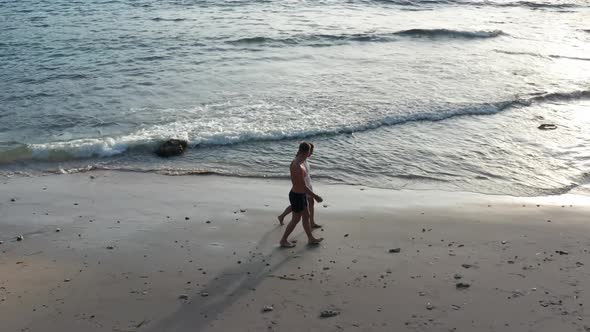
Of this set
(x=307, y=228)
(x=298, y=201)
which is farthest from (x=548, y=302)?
(x=298, y=201)

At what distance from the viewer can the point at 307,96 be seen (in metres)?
16.4

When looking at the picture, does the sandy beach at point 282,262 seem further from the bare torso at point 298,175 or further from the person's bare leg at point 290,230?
the bare torso at point 298,175

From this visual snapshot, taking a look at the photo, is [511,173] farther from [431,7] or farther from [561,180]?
[431,7]

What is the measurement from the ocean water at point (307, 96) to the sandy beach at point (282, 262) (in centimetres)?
166

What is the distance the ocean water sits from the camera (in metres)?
12.1

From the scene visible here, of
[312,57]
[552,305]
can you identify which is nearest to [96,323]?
[552,305]

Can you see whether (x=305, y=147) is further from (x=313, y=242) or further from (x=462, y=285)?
(x=462, y=285)

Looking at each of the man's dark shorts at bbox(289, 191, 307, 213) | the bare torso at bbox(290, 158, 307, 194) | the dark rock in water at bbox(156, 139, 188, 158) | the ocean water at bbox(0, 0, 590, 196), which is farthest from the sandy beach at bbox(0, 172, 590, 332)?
the dark rock in water at bbox(156, 139, 188, 158)

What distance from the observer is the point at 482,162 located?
1207 centimetres

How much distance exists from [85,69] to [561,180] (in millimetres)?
14099

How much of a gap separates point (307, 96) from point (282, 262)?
29.8 ft

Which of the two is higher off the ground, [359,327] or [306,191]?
[306,191]

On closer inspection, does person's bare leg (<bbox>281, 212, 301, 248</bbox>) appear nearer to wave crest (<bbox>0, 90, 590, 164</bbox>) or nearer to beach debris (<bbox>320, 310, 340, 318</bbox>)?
beach debris (<bbox>320, 310, 340, 318</bbox>)

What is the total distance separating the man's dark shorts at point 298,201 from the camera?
823 centimetres
